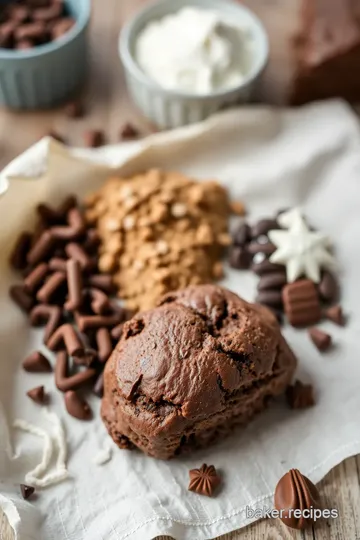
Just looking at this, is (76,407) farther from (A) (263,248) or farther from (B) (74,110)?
(B) (74,110)

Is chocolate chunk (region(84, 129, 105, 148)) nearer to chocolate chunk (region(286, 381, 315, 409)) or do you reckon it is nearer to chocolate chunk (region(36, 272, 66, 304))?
chocolate chunk (region(36, 272, 66, 304))

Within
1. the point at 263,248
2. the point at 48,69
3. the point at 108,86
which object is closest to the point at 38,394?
the point at 263,248

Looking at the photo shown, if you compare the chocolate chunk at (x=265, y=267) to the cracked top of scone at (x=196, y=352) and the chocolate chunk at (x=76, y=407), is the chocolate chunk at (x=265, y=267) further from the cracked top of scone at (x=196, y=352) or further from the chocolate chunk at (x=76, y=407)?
the chocolate chunk at (x=76, y=407)

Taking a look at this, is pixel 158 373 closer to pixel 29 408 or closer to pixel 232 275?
pixel 29 408

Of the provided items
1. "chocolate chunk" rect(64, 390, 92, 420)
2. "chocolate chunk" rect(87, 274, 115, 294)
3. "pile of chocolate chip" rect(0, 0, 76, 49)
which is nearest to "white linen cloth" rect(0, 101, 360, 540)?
"chocolate chunk" rect(64, 390, 92, 420)

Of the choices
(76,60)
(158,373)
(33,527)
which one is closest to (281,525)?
(158,373)
